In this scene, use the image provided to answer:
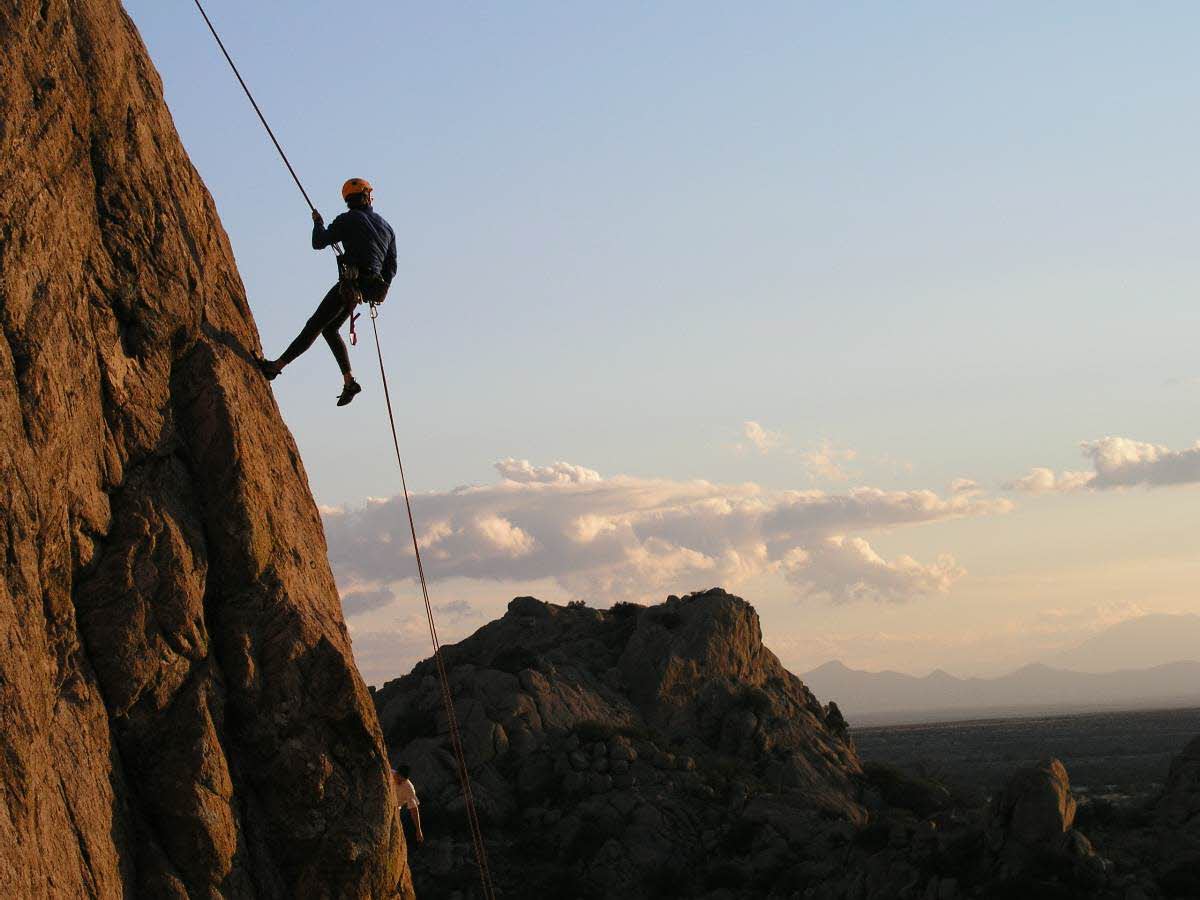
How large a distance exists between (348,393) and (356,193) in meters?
2.31

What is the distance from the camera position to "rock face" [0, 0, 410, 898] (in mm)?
9602

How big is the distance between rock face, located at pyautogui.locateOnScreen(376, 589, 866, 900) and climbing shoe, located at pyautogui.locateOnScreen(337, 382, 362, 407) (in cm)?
2730

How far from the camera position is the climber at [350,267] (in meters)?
15.3

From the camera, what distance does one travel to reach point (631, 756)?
44844 millimetres

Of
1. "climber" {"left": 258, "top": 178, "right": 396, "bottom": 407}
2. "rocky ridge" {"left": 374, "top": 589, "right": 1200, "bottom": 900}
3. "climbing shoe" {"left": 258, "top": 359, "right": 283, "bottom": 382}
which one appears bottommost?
"rocky ridge" {"left": 374, "top": 589, "right": 1200, "bottom": 900}

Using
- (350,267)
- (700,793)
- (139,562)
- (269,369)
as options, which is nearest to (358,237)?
(350,267)

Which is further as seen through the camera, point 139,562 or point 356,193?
point 356,193

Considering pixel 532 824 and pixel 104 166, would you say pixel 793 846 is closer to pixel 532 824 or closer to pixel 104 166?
→ pixel 532 824

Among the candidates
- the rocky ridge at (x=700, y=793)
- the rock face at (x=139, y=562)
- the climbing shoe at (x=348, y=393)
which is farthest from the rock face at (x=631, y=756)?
the rock face at (x=139, y=562)

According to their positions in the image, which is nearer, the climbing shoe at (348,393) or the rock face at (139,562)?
the rock face at (139,562)

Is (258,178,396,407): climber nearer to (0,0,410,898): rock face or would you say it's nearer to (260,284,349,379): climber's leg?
(260,284,349,379): climber's leg

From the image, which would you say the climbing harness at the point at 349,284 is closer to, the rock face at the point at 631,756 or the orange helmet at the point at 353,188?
the orange helmet at the point at 353,188

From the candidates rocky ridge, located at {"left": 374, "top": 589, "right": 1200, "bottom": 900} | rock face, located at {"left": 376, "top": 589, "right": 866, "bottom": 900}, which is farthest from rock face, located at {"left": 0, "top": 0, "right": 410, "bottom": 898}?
rock face, located at {"left": 376, "top": 589, "right": 866, "bottom": 900}

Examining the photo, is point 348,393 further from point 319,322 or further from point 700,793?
point 700,793
